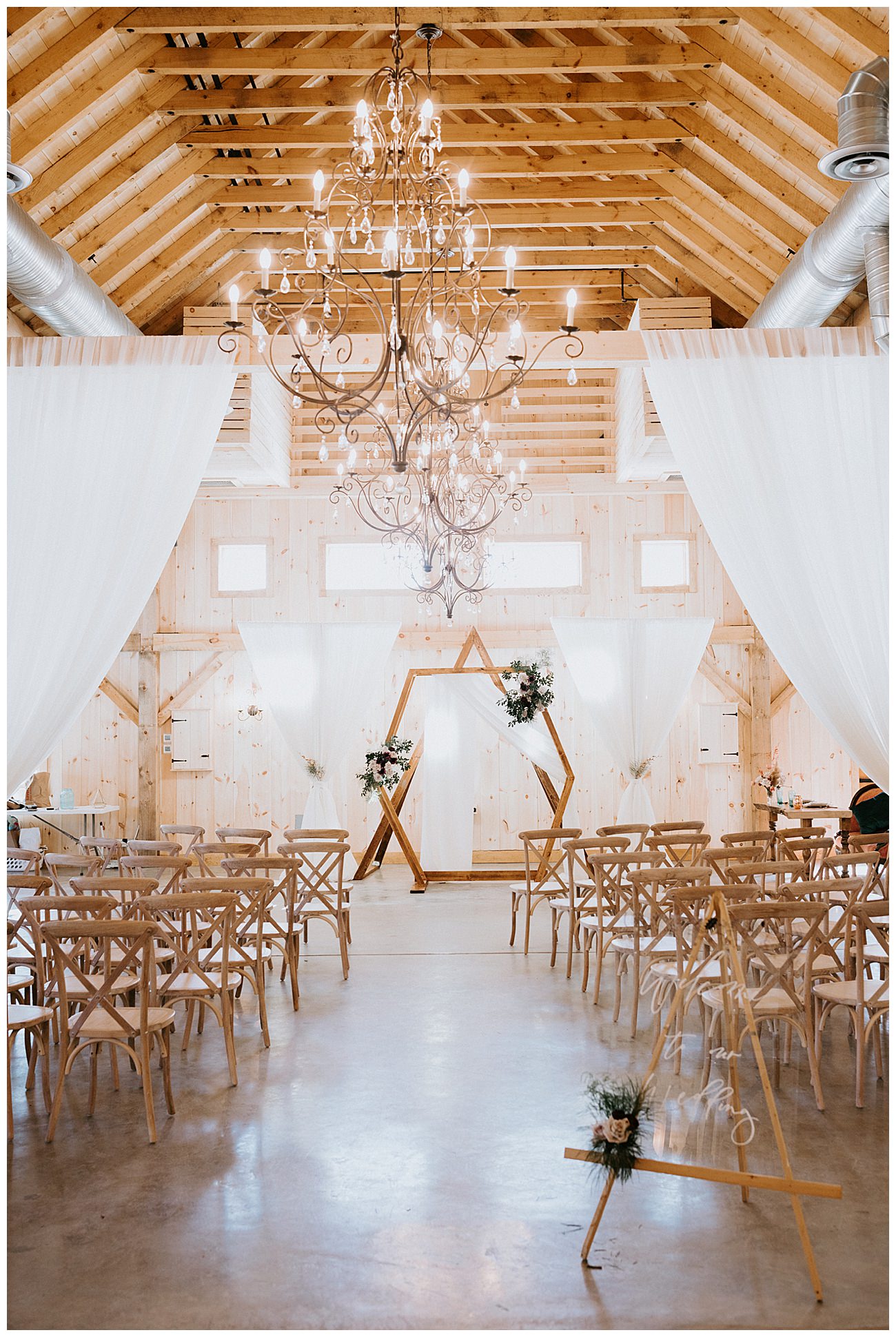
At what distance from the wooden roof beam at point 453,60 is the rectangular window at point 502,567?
20.2ft

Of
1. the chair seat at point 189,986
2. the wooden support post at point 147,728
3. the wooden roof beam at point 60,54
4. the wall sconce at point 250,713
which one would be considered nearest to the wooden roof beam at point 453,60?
the wooden roof beam at point 60,54

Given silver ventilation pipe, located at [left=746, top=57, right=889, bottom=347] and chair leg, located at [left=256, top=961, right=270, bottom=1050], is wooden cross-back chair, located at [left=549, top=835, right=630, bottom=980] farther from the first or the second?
silver ventilation pipe, located at [left=746, top=57, right=889, bottom=347]

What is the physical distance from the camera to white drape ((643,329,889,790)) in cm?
454

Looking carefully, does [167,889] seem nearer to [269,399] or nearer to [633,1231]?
[633,1231]

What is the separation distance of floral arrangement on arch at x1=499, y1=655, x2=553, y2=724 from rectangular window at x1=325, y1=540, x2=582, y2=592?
7.37ft

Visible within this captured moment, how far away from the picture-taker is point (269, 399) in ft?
33.2

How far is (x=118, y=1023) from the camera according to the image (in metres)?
4.25

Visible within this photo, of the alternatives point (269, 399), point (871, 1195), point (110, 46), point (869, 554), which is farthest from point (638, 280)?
point (871, 1195)

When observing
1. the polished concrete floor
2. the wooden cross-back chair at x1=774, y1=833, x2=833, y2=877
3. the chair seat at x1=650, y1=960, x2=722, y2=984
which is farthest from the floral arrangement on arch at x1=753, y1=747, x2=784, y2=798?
the chair seat at x1=650, y1=960, x2=722, y2=984

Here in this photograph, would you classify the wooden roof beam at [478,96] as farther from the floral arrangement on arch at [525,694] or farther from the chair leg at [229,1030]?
the chair leg at [229,1030]

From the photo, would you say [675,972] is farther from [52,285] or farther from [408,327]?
[52,285]

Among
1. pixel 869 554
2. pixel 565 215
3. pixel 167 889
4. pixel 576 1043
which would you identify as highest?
pixel 565 215

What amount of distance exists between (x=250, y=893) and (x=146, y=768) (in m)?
7.03

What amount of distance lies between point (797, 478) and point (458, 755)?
5756mm
